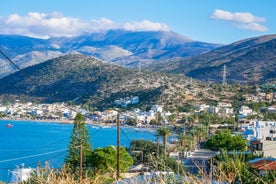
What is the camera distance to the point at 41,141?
47344 mm

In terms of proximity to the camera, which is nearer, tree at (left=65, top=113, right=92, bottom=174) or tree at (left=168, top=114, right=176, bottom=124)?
tree at (left=65, top=113, right=92, bottom=174)

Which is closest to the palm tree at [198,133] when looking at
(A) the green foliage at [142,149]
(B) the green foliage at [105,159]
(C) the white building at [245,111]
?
(A) the green foliage at [142,149]

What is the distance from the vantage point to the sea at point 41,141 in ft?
108

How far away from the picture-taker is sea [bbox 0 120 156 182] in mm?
33031

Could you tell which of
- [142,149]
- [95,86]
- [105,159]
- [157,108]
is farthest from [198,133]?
[95,86]

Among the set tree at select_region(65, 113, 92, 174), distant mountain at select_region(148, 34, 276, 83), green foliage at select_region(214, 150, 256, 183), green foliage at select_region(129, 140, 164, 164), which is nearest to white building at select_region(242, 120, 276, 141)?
green foliage at select_region(129, 140, 164, 164)

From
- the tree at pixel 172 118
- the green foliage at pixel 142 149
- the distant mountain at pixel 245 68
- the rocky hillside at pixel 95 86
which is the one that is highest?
the distant mountain at pixel 245 68

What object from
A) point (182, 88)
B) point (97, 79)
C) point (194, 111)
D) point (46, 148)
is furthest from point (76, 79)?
point (46, 148)

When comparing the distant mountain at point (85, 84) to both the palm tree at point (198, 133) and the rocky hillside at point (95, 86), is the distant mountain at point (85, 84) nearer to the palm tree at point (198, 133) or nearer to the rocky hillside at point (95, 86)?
the rocky hillside at point (95, 86)

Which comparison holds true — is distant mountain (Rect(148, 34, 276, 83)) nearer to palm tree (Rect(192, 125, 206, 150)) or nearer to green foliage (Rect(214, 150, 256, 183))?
palm tree (Rect(192, 125, 206, 150))

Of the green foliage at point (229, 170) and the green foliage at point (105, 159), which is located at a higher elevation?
the green foliage at point (229, 170)

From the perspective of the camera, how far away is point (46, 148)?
41.2m

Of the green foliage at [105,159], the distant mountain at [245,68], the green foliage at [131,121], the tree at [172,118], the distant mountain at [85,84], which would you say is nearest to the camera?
the green foliage at [105,159]

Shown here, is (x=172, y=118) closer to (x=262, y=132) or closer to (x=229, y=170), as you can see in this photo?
(x=262, y=132)
